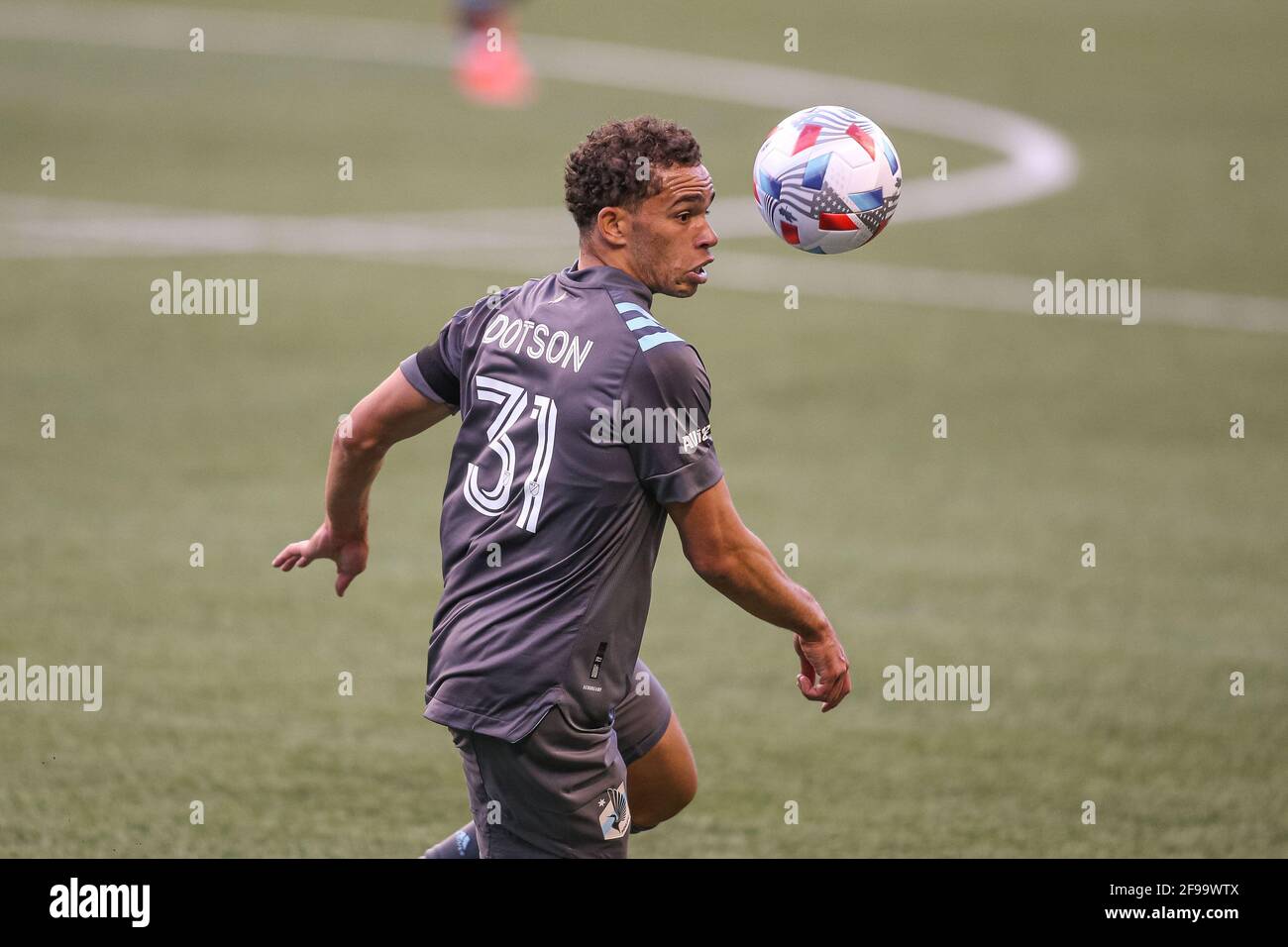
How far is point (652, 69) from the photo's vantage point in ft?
100

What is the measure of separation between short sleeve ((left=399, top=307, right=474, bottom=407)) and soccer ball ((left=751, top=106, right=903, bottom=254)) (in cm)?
126

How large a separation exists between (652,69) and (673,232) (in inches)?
1007

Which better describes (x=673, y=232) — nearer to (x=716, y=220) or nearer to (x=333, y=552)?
(x=333, y=552)

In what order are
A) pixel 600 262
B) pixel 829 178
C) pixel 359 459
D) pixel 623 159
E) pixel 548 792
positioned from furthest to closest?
pixel 829 178 < pixel 359 459 < pixel 600 262 < pixel 623 159 < pixel 548 792

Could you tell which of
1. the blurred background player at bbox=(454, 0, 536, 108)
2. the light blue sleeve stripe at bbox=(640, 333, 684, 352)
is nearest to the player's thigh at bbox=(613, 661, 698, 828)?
the light blue sleeve stripe at bbox=(640, 333, 684, 352)

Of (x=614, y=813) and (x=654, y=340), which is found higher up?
(x=654, y=340)

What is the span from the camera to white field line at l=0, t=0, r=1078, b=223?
79.6 feet

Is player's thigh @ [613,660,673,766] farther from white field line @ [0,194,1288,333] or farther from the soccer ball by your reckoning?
white field line @ [0,194,1288,333]

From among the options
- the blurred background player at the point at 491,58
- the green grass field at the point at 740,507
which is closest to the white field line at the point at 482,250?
the green grass field at the point at 740,507

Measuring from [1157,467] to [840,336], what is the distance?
427 cm

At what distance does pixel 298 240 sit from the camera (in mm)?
20703

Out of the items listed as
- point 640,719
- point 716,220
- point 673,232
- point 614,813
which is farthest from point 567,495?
point 716,220

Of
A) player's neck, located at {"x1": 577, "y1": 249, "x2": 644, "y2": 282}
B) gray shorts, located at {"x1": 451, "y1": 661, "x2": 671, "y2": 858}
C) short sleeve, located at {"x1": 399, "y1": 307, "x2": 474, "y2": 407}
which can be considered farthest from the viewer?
short sleeve, located at {"x1": 399, "y1": 307, "x2": 474, "y2": 407}
